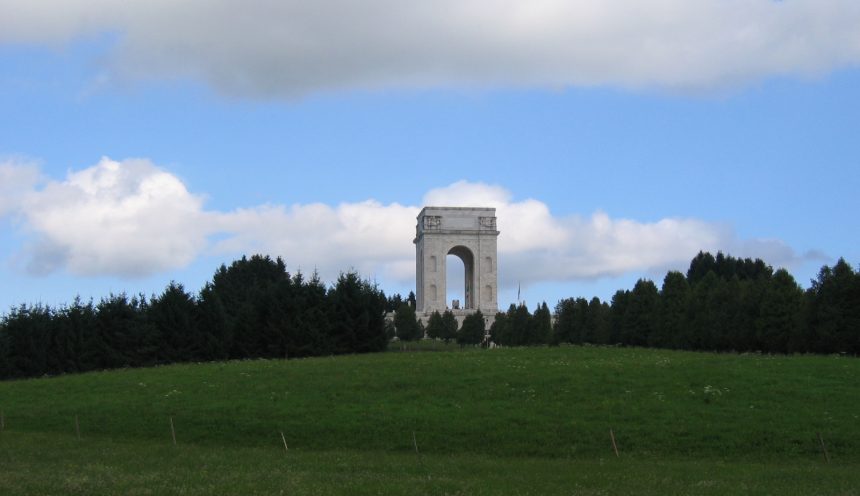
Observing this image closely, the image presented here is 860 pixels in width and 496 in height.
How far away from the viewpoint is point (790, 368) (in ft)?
119

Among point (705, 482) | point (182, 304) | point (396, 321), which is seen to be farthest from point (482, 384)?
point (396, 321)

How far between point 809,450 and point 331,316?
125 ft

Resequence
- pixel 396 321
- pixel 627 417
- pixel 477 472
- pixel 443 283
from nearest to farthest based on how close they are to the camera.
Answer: pixel 477 472 → pixel 627 417 → pixel 396 321 → pixel 443 283

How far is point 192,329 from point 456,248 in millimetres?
57043

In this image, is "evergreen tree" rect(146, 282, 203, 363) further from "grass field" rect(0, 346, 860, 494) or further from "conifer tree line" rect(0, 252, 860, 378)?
"grass field" rect(0, 346, 860, 494)

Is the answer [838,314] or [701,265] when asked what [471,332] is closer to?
[838,314]

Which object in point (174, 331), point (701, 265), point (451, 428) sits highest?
point (701, 265)

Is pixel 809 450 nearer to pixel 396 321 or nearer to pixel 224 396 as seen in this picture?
pixel 224 396

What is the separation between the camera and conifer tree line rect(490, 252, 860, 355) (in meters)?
50.9

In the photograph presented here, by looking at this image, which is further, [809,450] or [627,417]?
[627,417]

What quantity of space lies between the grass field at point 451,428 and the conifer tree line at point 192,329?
14983mm

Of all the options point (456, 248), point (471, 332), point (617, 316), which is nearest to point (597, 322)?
point (617, 316)

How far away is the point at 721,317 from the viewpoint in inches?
2356

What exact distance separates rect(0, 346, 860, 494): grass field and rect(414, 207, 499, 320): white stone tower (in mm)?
66620
